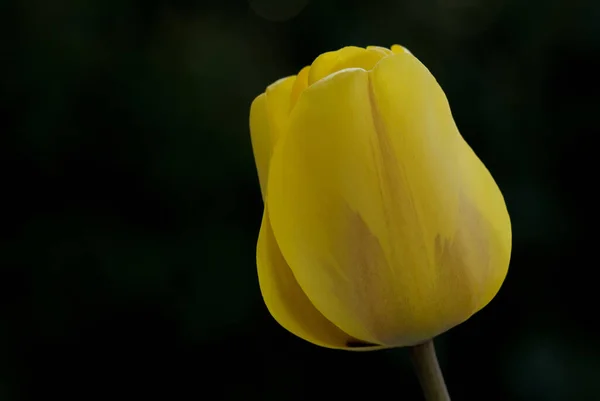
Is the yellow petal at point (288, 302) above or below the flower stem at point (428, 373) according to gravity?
above

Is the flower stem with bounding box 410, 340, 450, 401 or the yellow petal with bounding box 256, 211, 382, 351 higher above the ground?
the yellow petal with bounding box 256, 211, 382, 351

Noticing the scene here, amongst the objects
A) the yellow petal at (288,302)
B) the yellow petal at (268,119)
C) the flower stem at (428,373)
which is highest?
the yellow petal at (268,119)

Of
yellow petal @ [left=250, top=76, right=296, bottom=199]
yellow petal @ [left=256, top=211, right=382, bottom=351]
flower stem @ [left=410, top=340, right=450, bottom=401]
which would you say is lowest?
flower stem @ [left=410, top=340, right=450, bottom=401]
